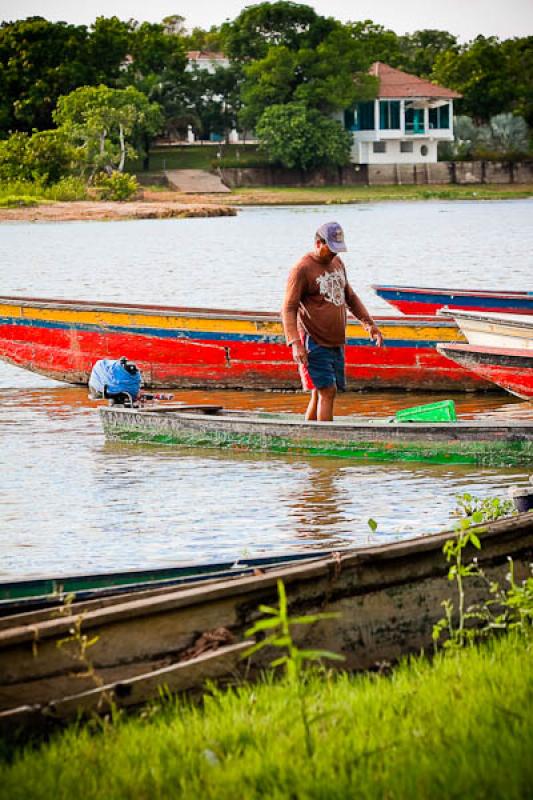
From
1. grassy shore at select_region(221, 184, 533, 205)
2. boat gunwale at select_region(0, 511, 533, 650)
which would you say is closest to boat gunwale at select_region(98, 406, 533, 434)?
boat gunwale at select_region(0, 511, 533, 650)

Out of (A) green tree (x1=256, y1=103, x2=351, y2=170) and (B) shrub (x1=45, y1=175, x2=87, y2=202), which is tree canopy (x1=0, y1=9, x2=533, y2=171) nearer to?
(A) green tree (x1=256, y1=103, x2=351, y2=170)

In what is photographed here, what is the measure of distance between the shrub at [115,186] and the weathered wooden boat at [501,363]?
207 feet

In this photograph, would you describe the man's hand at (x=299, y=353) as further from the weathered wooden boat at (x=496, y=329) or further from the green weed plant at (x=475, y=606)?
the green weed plant at (x=475, y=606)

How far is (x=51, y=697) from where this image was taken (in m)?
4.64

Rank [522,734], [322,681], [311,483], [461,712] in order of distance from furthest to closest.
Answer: [311,483] < [322,681] < [461,712] < [522,734]

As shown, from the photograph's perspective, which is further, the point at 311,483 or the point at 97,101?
the point at 97,101

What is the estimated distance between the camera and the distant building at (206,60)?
104 m

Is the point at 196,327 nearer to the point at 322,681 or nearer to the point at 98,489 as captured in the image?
the point at 98,489

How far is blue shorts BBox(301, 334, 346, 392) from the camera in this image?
35.3ft

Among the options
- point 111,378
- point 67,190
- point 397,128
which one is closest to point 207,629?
point 111,378

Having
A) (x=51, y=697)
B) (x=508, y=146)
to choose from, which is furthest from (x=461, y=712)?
(x=508, y=146)

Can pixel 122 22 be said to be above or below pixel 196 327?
above

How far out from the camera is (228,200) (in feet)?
277

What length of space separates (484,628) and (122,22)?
9502 cm
